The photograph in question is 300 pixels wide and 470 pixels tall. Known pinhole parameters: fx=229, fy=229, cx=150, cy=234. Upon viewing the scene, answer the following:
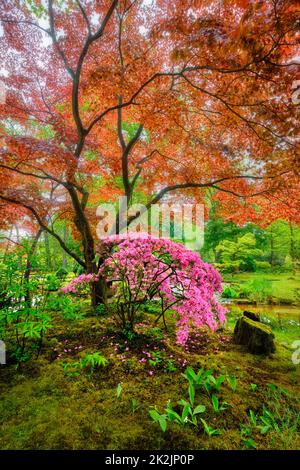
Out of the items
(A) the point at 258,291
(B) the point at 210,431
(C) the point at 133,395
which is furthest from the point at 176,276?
(A) the point at 258,291

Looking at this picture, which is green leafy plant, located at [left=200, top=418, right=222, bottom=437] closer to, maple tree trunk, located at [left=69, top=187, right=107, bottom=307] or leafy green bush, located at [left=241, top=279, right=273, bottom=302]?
maple tree trunk, located at [left=69, top=187, right=107, bottom=307]

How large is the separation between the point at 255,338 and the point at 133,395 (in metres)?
1.99

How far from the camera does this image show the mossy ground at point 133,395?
5.58 feet

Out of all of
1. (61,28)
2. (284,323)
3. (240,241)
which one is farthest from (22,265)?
(240,241)

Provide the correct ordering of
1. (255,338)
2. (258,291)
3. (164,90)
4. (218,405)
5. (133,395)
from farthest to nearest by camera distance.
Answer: (258,291) → (164,90) → (255,338) → (133,395) → (218,405)

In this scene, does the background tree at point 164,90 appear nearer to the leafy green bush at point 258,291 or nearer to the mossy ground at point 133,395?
the mossy ground at point 133,395

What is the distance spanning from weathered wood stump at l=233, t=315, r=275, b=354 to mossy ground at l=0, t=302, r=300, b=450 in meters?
0.13

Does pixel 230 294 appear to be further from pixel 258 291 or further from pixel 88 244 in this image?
pixel 88 244

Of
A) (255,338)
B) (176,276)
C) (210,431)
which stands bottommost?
(210,431)

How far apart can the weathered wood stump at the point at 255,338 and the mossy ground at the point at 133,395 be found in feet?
0.43

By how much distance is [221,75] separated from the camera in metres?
3.12

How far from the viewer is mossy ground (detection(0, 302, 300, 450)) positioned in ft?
5.58

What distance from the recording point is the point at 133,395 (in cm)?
216
